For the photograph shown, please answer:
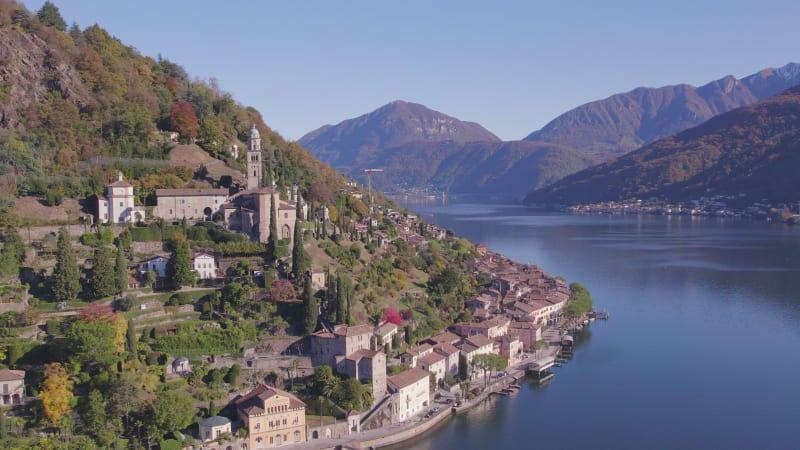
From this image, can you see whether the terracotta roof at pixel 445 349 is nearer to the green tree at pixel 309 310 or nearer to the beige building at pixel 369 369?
the beige building at pixel 369 369

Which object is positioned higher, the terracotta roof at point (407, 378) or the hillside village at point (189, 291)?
the hillside village at point (189, 291)

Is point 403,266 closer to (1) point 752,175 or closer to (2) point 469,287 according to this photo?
(2) point 469,287

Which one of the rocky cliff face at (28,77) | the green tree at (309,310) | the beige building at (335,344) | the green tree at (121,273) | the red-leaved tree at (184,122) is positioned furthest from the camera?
the red-leaved tree at (184,122)

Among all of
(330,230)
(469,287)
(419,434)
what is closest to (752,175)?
(469,287)

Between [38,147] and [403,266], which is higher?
[38,147]

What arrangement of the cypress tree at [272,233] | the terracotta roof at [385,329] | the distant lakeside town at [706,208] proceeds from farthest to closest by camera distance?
1. the distant lakeside town at [706,208]
2. the cypress tree at [272,233]
3. the terracotta roof at [385,329]

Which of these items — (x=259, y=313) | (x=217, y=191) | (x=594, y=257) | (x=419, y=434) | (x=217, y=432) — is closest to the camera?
(x=217, y=432)

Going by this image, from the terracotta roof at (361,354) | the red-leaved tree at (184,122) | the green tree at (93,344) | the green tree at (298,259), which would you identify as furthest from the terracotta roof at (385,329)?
the red-leaved tree at (184,122)

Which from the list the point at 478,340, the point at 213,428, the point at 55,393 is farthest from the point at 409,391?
the point at 55,393
